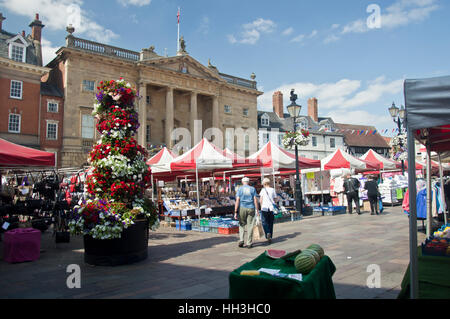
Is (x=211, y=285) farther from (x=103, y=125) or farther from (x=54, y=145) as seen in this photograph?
(x=54, y=145)

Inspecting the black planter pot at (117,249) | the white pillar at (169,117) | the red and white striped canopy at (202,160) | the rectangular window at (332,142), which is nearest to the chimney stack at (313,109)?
the rectangular window at (332,142)

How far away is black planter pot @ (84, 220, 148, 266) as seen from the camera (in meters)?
6.62

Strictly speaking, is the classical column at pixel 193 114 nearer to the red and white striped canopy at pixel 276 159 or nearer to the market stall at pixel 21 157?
the red and white striped canopy at pixel 276 159

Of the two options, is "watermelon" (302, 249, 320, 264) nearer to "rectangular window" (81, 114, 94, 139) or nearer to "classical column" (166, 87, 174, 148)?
"rectangular window" (81, 114, 94, 139)

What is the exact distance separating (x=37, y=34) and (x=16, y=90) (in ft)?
23.8

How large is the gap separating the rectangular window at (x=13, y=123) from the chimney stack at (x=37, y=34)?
19.0ft

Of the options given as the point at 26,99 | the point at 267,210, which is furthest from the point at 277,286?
the point at 26,99

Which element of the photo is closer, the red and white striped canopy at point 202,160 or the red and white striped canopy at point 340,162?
the red and white striped canopy at point 202,160

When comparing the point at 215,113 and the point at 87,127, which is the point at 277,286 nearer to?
the point at 87,127

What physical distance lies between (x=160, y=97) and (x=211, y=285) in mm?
34229

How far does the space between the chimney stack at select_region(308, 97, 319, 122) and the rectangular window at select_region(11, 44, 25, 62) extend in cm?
4251

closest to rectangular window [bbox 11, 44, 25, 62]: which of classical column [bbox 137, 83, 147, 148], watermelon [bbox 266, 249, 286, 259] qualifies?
classical column [bbox 137, 83, 147, 148]

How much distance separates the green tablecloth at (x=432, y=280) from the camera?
373 centimetres
